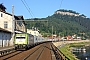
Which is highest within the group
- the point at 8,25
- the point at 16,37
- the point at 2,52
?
the point at 8,25

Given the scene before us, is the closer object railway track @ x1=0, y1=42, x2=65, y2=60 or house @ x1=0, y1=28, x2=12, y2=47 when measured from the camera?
railway track @ x1=0, y1=42, x2=65, y2=60

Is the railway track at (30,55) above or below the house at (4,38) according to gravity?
below

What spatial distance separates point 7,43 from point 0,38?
6.48m

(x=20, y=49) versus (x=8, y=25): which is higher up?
(x=8, y=25)

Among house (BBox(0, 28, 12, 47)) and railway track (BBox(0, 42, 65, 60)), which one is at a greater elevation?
house (BBox(0, 28, 12, 47))

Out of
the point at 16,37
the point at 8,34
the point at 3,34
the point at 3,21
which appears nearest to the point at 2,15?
the point at 3,21

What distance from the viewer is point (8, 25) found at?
67.4 metres

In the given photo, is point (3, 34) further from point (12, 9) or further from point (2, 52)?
point (2, 52)

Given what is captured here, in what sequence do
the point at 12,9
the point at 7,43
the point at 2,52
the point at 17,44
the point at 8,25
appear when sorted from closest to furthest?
the point at 2,52 < the point at 17,44 < the point at 12,9 < the point at 7,43 < the point at 8,25

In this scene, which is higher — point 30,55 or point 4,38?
point 4,38

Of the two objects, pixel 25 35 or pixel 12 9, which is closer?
pixel 25 35

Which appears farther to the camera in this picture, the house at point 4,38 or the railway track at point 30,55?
the house at point 4,38

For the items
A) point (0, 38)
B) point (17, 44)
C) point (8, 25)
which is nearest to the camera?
point (17, 44)

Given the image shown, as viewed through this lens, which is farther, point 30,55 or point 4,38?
point 4,38
